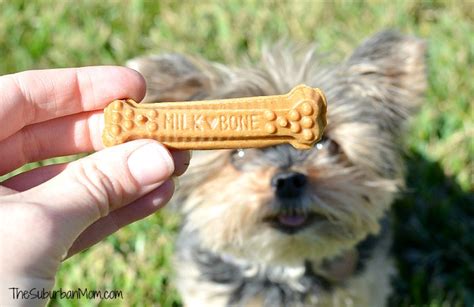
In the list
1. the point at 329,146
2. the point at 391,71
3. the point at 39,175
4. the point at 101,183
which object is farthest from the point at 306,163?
the point at 101,183

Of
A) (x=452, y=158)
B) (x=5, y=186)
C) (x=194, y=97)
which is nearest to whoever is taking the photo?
(x=5, y=186)

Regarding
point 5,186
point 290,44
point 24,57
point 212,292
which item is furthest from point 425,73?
point 24,57

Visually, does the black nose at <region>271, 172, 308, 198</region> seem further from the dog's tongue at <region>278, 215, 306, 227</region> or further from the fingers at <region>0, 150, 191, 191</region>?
the fingers at <region>0, 150, 191, 191</region>

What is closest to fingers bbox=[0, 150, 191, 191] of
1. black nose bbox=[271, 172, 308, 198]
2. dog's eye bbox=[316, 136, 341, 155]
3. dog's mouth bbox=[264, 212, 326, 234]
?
black nose bbox=[271, 172, 308, 198]

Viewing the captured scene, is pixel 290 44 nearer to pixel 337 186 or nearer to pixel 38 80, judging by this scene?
pixel 337 186

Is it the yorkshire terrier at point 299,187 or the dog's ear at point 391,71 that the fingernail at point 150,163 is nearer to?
the yorkshire terrier at point 299,187
